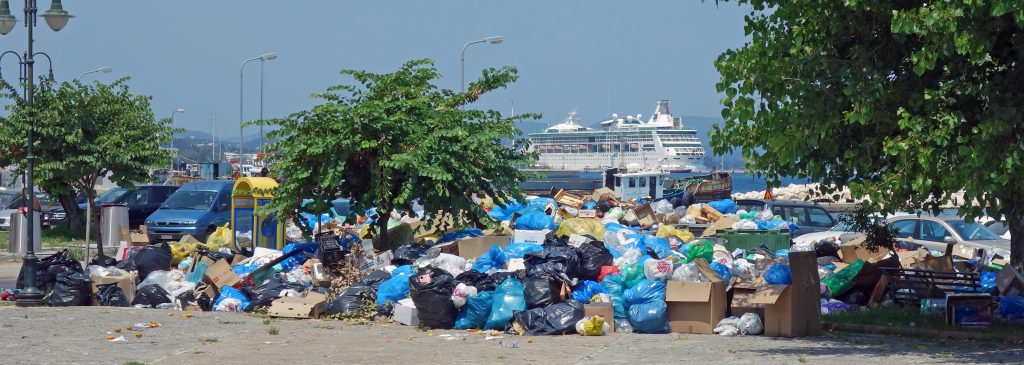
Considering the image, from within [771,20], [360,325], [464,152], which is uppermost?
[771,20]

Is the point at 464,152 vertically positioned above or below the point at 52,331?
above

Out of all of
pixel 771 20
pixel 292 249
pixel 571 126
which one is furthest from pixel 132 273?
pixel 571 126

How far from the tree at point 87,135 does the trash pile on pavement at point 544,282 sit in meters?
3.31

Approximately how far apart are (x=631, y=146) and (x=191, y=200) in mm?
125759

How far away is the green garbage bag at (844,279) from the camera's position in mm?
13820

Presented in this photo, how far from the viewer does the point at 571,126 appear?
6344 inches

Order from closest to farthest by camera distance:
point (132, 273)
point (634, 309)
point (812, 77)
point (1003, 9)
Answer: point (1003, 9) → point (812, 77) → point (634, 309) → point (132, 273)

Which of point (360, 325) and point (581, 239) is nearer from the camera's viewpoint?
point (360, 325)

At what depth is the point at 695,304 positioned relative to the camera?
12.3 metres

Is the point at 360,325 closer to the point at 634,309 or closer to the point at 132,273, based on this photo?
the point at 634,309

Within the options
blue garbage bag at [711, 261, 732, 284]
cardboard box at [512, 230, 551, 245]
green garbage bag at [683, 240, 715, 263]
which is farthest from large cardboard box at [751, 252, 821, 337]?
cardboard box at [512, 230, 551, 245]

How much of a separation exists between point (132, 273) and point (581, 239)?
6.06 metres

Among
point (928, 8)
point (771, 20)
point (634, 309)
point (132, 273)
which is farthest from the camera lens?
point (132, 273)

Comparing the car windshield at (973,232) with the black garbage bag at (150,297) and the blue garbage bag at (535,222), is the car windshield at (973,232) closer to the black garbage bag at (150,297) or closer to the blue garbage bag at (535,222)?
the blue garbage bag at (535,222)
